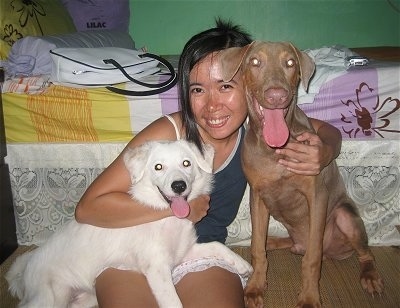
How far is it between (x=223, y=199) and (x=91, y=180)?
97 cm

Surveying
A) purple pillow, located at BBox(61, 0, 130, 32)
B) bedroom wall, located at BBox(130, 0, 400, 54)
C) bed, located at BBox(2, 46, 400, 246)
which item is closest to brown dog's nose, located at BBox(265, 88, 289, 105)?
bed, located at BBox(2, 46, 400, 246)

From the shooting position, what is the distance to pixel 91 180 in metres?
2.68

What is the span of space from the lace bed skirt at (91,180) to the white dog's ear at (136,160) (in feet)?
2.29

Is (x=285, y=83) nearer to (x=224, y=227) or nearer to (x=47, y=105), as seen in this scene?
(x=224, y=227)

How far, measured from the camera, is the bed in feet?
8.16

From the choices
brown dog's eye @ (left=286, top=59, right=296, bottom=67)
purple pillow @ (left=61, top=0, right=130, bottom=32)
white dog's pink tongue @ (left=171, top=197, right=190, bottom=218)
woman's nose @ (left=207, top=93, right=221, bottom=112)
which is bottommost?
white dog's pink tongue @ (left=171, top=197, right=190, bottom=218)

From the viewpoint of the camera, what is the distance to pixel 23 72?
271 centimetres

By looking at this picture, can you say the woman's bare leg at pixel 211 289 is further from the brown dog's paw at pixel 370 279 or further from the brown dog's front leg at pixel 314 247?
the brown dog's paw at pixel 370 279

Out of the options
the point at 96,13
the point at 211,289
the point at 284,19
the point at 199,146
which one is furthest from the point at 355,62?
the point at 96,13

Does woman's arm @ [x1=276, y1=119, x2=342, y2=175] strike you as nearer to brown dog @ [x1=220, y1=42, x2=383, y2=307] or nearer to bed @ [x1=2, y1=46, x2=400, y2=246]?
brown dog @ [x1=220, y1=42, x2=383, y2=307]

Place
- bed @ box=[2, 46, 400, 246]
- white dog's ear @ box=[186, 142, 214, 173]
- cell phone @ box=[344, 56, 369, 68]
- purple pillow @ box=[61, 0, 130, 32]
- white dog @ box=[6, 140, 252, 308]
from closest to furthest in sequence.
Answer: white dog @ box=[6, 140, 252, 308]
white dog's ear @ box=[186, 142, 214, 173]
bed @ box=[2, 46, 400, 246]
cell phone @ box=[344, 56, 369, 68]
purple pillow @ box=[61, 0, 130, 32]

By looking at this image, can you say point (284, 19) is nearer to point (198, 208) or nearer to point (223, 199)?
point (223, 199)

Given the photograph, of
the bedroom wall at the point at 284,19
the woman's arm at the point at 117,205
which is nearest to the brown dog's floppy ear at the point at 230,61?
the woman's arm at the point at 117,205

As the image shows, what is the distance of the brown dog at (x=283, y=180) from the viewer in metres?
1.88
